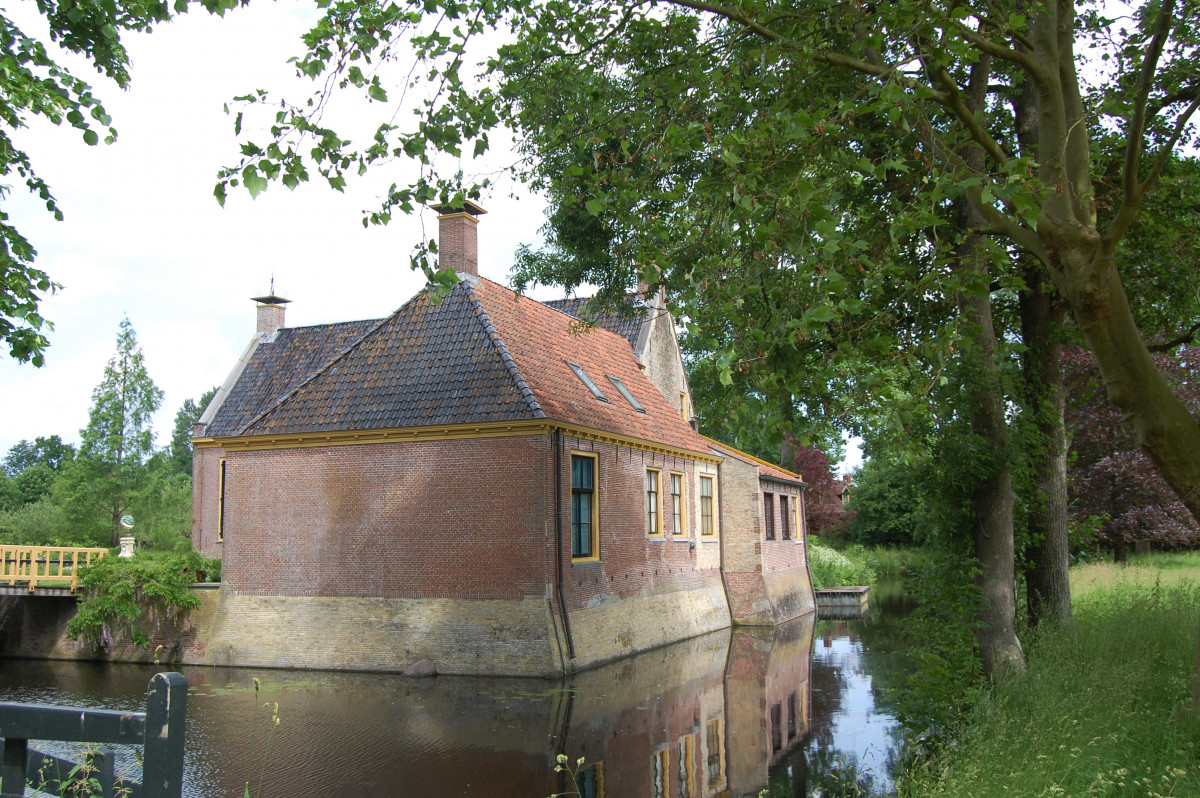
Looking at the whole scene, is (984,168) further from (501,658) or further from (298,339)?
(298,339)

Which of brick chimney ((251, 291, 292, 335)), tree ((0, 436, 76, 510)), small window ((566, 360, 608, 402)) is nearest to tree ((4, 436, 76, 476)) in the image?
tree ((0, 436, 76, 510))

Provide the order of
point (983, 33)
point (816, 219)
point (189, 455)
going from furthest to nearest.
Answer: point (189, 455)
point (983, 33)
point (816, 219)

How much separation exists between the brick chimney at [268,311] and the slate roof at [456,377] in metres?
13.0

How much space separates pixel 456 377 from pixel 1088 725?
11.2m

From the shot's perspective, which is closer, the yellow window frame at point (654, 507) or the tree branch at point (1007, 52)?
the tree branch at point (1007, 52)

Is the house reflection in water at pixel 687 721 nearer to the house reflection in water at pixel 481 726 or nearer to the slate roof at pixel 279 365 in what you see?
the house reflection in water at pixel 481 726

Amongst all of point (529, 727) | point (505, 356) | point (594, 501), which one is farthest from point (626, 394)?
point (529, 727)

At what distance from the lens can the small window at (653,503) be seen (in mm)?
18500

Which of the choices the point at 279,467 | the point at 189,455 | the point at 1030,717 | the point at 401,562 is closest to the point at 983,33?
the point at 1030,717

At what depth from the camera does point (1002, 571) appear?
30.6 feet

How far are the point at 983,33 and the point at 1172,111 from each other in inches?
196

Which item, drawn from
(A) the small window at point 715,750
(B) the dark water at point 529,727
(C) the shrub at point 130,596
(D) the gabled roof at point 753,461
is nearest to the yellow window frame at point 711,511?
(D) the gabled roof at point 753,461

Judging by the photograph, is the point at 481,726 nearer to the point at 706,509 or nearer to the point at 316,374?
the point at 316,374

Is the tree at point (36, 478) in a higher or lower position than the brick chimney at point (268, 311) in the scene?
lower
